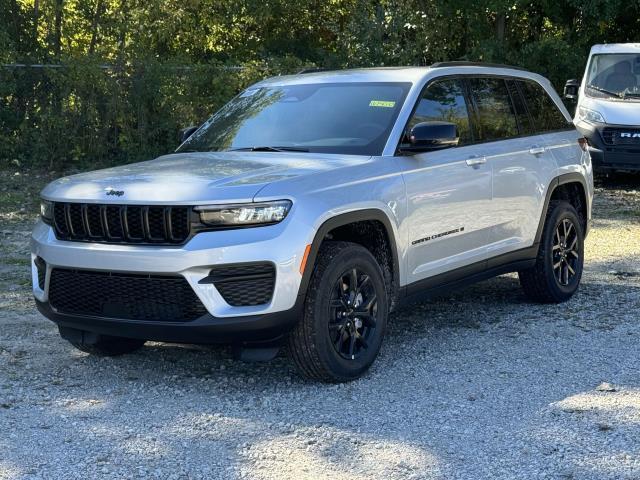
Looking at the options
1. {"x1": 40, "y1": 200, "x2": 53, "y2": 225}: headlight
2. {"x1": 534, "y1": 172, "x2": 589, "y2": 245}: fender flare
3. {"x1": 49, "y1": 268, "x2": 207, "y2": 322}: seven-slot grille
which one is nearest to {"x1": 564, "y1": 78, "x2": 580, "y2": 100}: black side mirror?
{"x1": 534, "y1": 172, "x2": 589, "y2": 245}: fender flare

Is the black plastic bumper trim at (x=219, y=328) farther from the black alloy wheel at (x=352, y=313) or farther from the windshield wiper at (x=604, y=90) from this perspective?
the windshield wiper at (x=604, y=90)

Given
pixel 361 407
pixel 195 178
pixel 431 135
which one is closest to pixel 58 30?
pixel 431 135

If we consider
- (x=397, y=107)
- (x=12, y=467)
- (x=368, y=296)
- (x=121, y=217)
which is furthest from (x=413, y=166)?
(x=12, y=467)

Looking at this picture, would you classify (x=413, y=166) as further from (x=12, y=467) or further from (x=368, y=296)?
(x=12, y=467)

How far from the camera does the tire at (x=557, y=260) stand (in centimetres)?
772

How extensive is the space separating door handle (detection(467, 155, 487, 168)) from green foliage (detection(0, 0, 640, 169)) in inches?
371

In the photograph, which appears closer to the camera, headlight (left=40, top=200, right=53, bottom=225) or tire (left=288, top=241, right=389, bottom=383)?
tire (left=288, top=241, right=389, bottom=383)

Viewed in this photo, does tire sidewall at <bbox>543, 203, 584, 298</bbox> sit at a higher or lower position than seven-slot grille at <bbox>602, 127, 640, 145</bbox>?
higher

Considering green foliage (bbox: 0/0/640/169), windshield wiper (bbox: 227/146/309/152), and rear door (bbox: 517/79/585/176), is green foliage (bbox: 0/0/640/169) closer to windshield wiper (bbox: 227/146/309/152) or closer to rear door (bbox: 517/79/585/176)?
rear door (bbox: 517/79/585/176)

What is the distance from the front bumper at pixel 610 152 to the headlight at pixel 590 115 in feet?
0.30

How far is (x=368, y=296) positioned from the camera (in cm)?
586

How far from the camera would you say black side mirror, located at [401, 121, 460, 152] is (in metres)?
6.13

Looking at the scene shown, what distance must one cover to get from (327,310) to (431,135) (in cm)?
134

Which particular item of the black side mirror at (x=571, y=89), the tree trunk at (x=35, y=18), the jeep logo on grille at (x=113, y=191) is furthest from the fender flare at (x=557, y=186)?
the tree trunk at (x=35, y=18)
